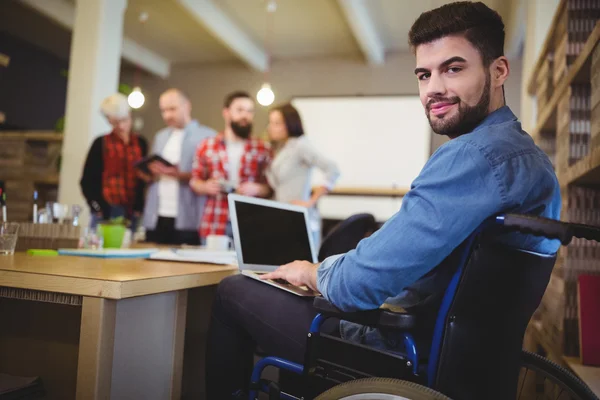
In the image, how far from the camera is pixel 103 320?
41.9 inches

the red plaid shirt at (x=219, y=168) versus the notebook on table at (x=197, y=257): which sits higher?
the red plaid shirt at (x=219, y=168)

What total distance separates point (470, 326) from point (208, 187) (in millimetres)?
2143

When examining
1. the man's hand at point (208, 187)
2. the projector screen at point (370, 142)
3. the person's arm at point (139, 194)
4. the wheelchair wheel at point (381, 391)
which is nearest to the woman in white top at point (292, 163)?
the man's hand at point (208, 187)

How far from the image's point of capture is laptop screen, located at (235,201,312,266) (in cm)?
154

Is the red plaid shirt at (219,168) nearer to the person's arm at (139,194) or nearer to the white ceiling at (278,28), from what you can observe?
the person's arm at (139,194)

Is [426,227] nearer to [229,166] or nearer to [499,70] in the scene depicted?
[499,70]

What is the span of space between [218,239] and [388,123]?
5377 millimetres

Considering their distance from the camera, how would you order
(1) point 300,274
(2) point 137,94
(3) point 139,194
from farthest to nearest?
1. (2) point 137,94
2. (3) point 139,194
3. (1) point 300,274

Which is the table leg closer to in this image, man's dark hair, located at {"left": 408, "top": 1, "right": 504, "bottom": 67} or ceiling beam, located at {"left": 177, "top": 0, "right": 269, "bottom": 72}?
man's dark hair, located at {"left": 408, "top": 1, "right": 504, "bottom": 67}

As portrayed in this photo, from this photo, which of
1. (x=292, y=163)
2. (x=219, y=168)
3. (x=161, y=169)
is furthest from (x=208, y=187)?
(x=292, y=163)

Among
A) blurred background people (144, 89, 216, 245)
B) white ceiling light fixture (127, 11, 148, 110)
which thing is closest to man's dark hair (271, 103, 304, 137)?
blurred background people (144, 89, 216, 245)

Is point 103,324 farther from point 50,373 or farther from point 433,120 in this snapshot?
point 433,120

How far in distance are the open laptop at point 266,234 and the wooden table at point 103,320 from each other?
4.0 inches

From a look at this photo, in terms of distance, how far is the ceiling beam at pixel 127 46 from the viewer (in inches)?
235
